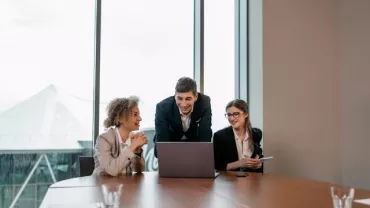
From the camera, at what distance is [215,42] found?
4.02 m

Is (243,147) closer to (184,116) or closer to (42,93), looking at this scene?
(184,116)

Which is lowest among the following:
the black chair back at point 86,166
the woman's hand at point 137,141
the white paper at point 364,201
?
the black chair back at point 86,166

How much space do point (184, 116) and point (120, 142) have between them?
24.3 inches

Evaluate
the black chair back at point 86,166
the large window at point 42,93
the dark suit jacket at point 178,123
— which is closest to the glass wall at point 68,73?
the large window at point 42,93

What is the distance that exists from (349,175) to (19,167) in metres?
3.24

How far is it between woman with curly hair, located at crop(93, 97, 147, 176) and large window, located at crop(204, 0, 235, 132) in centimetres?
144

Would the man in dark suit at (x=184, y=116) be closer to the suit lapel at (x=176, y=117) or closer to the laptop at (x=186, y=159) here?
the suit lapel at (x=176, y=117)

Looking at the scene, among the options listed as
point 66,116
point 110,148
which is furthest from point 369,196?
point 66,116

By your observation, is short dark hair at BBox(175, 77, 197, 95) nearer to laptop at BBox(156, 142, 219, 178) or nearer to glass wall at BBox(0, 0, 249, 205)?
laptop at BBox(156, 142, 219, 178)

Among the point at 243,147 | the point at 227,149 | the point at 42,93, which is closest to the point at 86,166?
the point at 42,93

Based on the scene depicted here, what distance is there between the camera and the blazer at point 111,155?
7.68ft

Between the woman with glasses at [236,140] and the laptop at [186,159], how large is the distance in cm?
59

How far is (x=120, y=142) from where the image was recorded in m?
2.50

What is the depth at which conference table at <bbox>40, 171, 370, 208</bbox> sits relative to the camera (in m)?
1.51
